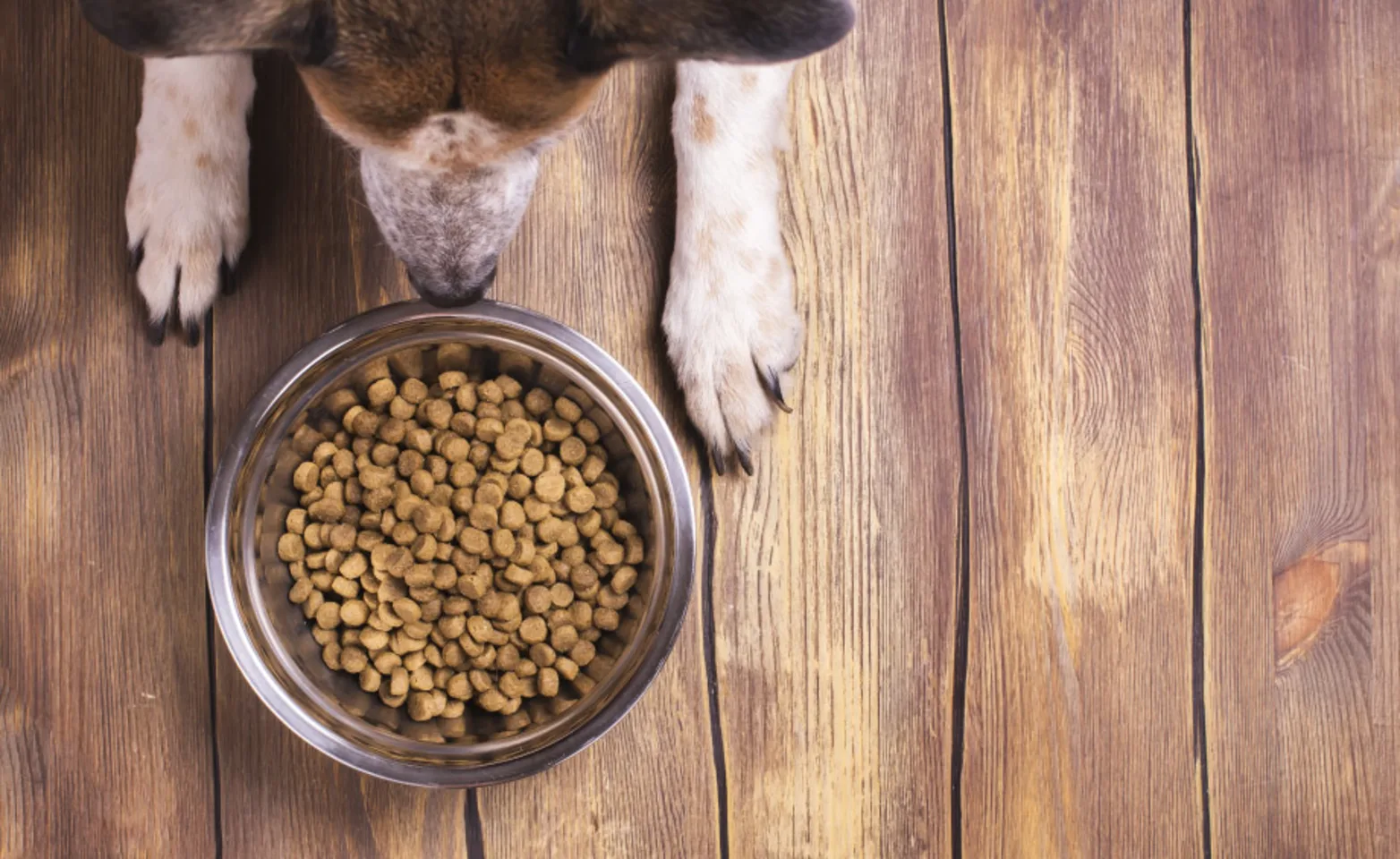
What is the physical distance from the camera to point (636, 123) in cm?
154

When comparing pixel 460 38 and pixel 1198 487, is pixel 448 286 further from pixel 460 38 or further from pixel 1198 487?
pixel 1198 487

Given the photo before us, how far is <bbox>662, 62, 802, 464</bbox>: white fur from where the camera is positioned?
1.40m

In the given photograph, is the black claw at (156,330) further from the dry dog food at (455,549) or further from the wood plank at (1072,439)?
the wood plank at (1072,439)

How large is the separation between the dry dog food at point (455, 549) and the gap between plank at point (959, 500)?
50cm

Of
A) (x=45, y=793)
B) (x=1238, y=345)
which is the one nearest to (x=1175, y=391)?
(x=1238, y=345)

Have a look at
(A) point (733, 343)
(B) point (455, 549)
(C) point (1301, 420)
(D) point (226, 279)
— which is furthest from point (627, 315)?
(C) point (1301, 420)

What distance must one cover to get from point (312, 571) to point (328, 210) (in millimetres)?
511

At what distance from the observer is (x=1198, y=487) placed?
1.63 meters

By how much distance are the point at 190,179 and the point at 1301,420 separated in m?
1.65

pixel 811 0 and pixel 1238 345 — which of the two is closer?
pixel 811 0

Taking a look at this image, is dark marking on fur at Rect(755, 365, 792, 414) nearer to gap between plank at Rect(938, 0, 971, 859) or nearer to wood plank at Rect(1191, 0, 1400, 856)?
gap between plank at Rect(938, 0, 971, 859)

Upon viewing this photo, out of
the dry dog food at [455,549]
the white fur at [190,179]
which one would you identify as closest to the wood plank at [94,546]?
the white fur at [190,179]

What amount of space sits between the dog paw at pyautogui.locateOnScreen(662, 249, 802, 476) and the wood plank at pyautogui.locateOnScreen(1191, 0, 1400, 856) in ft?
2.27

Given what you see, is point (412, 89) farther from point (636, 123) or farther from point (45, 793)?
point (45, 793)
